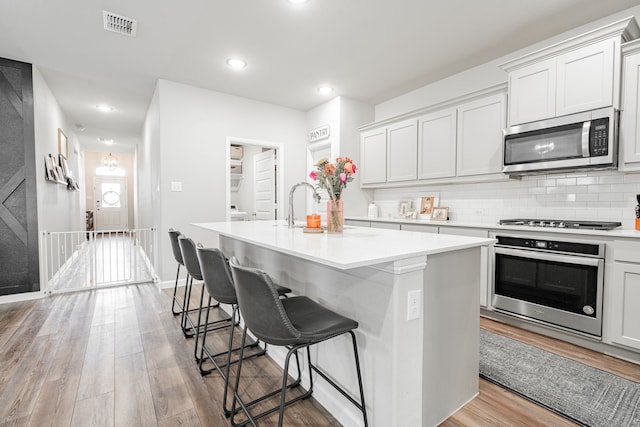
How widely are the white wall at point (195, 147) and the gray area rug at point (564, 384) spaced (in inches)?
149

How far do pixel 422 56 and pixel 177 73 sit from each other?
3.01 m

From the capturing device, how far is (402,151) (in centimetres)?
418

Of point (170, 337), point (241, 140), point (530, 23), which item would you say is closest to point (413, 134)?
point (530, 23)

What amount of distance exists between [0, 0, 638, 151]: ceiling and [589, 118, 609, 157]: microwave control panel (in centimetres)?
102

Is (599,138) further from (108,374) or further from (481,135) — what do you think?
(108,374)

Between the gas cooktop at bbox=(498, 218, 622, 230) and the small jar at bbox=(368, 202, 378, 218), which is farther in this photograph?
the small jar at bbox=(368, 202, 378, 218)

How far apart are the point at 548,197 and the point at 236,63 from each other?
3.70m

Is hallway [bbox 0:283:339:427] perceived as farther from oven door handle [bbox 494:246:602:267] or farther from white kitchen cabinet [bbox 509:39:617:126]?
white kitchen cabinet [bbox 509:39:617:126]

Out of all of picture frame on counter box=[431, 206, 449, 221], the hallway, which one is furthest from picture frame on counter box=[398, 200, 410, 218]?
the hallway

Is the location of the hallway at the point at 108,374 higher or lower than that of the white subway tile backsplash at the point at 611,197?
lower

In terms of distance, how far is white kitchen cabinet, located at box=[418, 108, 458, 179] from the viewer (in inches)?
140

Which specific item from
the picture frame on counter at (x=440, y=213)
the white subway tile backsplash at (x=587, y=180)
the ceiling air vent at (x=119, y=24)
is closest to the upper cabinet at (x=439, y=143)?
the picture frame on counter at (x=440, y=213)

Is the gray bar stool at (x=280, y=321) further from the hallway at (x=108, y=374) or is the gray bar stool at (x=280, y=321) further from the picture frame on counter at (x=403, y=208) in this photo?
the picture frame on counter at (x=403, y=208)

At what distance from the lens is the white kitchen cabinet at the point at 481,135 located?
313 centimetres
